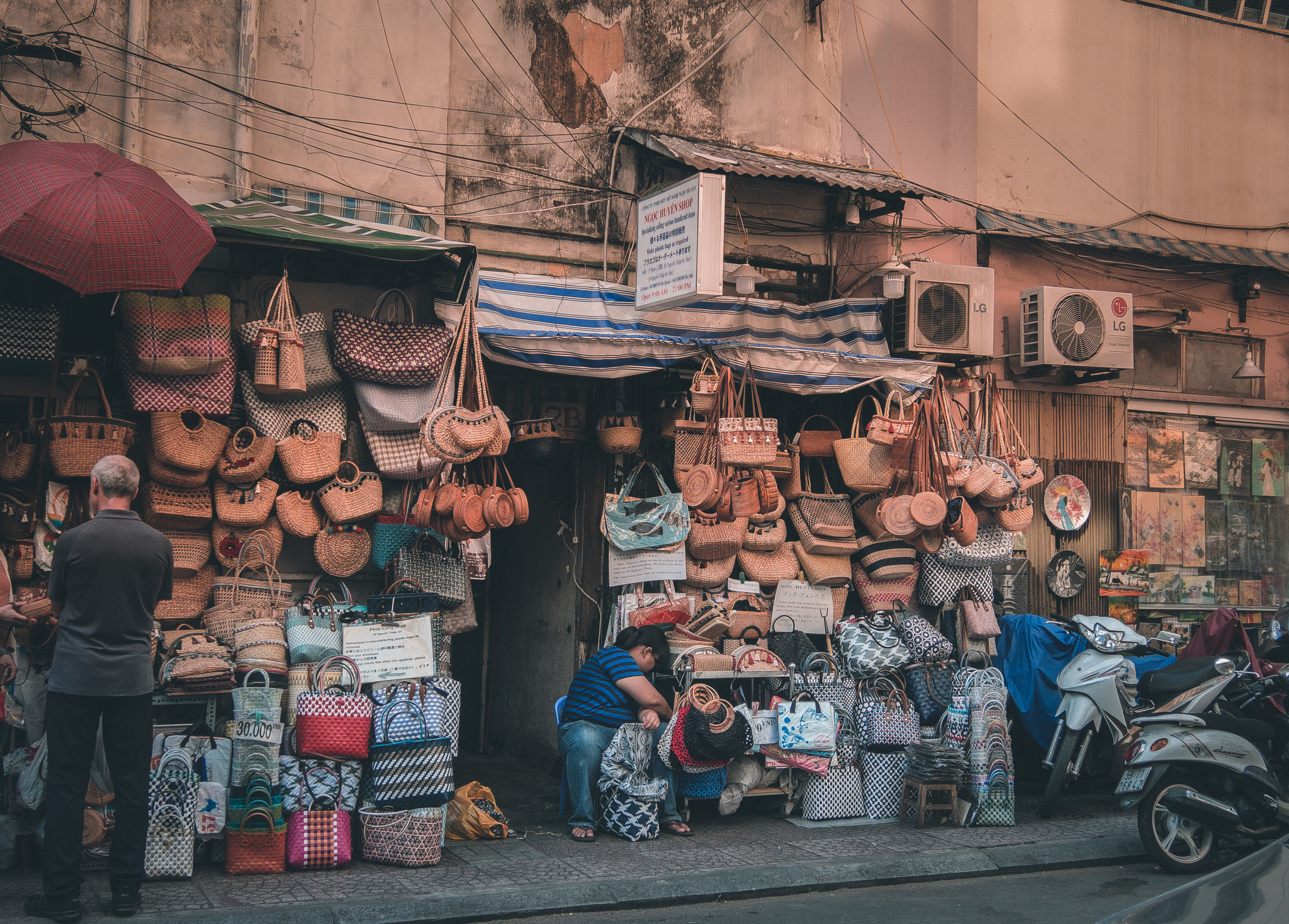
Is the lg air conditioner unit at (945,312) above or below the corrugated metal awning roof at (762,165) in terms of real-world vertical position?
below

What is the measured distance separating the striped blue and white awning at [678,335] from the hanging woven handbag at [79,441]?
2.31 meters

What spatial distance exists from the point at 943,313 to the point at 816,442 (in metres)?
1.71

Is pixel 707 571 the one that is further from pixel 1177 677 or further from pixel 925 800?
pixel 1177 677

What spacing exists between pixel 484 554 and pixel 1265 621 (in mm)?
8510

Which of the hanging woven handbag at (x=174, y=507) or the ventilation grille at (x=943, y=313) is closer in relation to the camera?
the hanging woven handbag at (x=174, y=507)

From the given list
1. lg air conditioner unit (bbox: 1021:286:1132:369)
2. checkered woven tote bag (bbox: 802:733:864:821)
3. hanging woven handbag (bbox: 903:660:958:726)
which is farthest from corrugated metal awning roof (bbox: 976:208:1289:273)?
Result: checkered woven tote bag (bbox: 802:733:864:821)

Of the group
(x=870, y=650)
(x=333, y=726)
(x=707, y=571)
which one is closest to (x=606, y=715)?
(x=707, y=571)

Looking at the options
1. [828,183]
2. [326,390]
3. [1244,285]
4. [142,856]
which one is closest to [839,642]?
[828,183]

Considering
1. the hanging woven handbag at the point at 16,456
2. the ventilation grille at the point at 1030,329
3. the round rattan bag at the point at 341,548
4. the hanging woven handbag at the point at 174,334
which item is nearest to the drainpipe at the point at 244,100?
the hanging woven handbag at the point at 174,334

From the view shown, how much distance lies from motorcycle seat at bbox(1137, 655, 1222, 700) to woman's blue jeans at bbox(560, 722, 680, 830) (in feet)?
11.4

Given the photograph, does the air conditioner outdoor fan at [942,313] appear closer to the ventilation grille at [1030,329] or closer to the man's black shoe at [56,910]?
the ventilation grille at [1030,329]

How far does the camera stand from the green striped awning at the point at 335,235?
22.1 feet

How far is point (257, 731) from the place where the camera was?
6352 millimetres

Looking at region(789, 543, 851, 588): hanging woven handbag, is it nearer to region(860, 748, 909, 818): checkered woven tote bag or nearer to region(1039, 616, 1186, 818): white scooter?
region(860, 748, 909, 818): checkered woven tote bag
